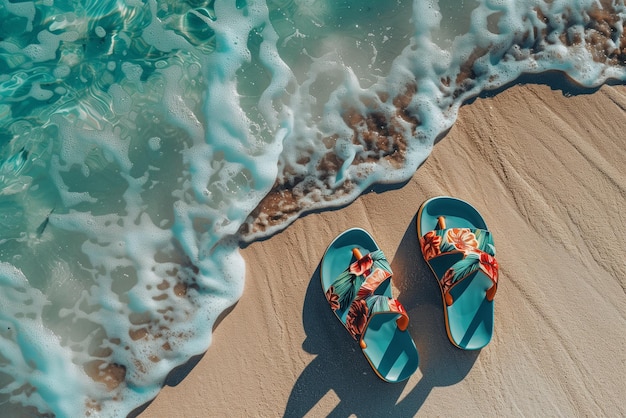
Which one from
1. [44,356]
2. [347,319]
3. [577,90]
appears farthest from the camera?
[577,90]

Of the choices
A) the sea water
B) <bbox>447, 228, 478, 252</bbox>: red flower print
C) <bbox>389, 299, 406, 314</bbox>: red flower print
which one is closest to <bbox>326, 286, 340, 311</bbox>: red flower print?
<bbox>389, 299, 406, 314</bbox>: red flower print

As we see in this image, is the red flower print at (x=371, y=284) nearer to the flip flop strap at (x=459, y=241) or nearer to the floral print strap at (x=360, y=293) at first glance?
the floral print strap at (x=360, y=293)

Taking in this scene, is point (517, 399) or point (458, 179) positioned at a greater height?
point (458, 179)

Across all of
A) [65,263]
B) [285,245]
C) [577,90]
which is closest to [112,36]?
[65,263]

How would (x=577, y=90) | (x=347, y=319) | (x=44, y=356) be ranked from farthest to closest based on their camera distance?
(x=577, y=90) → (x=44, y=356) → (x=347, y=319)

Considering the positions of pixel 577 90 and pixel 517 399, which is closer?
pixel 517 399

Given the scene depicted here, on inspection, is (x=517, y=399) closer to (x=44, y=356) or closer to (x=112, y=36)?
(x=44, y=356)

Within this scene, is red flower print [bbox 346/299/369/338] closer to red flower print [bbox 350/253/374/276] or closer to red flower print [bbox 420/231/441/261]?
red flower print [bbox 350/253/374/276]

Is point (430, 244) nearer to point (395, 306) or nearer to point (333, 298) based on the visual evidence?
point (395, 306)

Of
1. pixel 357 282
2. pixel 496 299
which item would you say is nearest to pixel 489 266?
pixel 496 299
